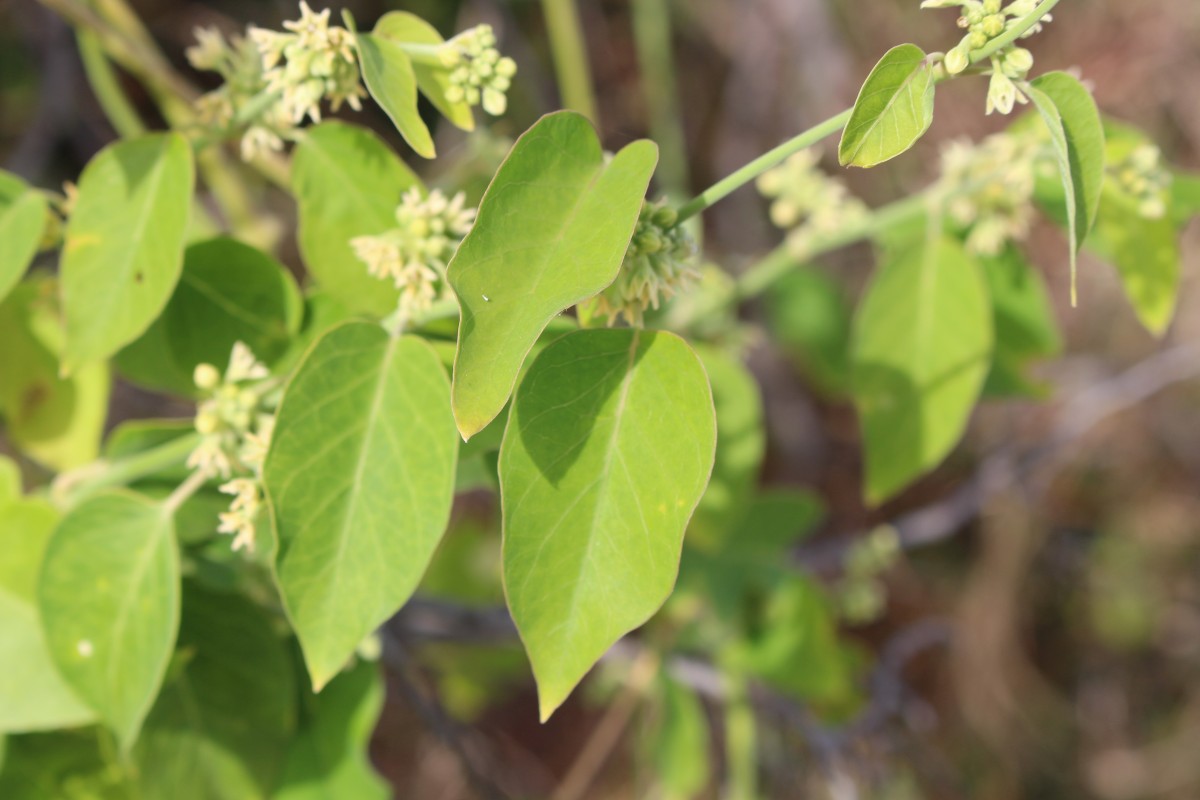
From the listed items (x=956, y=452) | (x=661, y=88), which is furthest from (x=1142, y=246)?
(x=956, y=452)

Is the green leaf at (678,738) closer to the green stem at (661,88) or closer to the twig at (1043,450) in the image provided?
the twig at (1043,450)

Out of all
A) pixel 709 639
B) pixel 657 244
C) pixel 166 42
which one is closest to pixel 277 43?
pixel 657 244

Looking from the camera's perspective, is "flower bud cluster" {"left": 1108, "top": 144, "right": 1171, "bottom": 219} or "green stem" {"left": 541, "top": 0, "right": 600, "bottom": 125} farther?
"green stem" {"left": 541, "top": 0, "right": 600, "bottom": 125}

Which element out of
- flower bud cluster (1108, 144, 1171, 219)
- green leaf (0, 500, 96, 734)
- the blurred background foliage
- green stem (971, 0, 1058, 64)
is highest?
green stem (971, 0, 1058, 64)

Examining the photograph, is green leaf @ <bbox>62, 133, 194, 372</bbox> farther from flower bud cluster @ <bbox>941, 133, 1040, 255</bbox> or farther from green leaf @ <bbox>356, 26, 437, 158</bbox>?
flower bud cluster @ <bbox>941, 133, 1040, 255</bbox>

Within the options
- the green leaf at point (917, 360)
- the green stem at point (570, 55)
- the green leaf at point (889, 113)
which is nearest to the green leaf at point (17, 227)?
Answer: the green leaf at point (889, 113)

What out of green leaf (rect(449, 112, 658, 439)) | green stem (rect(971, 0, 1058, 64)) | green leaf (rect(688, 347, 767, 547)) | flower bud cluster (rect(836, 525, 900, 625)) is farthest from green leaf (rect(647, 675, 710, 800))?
green stem (rect(971, 0, 1058, 64))
